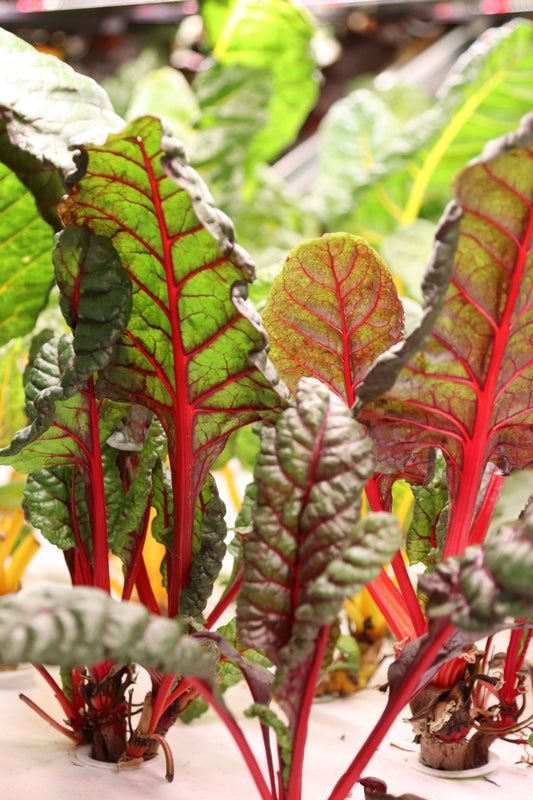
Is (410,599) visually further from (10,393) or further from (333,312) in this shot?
(10,393)

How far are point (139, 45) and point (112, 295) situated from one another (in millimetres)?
1987

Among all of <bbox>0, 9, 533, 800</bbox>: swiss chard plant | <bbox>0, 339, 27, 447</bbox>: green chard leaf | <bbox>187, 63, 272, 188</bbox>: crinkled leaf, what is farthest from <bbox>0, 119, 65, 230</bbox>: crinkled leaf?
<bbox>187, 63, 272, 188</bbox>: crinkled leaf

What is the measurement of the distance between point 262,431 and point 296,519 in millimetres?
155

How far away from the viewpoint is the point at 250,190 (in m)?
1.74

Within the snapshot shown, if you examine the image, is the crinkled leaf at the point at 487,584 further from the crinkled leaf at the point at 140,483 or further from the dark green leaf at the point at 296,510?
the crinkled leaf at the point at 140,483

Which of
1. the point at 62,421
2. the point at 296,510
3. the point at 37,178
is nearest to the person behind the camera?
the point at 296,510

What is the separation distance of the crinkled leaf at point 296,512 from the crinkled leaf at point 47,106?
0.95 ft

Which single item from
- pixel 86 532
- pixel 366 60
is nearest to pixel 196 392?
pixel 86 532

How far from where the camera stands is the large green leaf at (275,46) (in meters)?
1.58

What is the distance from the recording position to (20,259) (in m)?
0.84

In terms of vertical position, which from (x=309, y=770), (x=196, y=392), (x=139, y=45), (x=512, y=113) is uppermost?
(x=139, y=45)

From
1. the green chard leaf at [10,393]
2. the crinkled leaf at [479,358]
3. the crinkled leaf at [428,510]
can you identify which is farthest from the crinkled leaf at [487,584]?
the green chard leaf at [10,393]

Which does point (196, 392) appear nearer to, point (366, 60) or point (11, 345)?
point (11, 345)

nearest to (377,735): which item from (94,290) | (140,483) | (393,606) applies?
(393,606)
